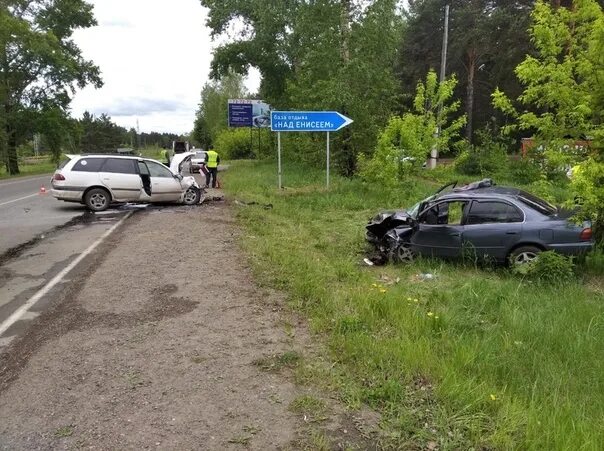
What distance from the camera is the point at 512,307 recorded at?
21.0ft

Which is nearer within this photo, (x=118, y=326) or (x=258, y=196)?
(x=118, y=326)

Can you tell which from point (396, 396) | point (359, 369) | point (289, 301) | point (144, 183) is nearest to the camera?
point (396, 396)

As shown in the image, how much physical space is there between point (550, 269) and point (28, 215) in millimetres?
12904

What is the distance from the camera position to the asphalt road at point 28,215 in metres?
10.6

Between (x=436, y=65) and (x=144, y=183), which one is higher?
(x=436, y=65)

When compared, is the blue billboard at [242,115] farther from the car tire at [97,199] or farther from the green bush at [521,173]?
the car tire at [97,199]

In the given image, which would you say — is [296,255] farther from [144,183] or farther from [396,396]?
[144,183]

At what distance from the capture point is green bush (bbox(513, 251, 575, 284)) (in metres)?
7.83

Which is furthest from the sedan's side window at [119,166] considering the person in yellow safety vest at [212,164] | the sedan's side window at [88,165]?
the person in yellow safety vest at [212,164]

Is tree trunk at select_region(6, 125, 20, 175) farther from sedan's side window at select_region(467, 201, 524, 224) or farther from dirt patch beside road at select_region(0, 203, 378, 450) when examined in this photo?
sedan's side window at select_region(467, 201, 524, 224)

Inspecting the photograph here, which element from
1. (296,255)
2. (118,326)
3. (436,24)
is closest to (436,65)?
(436,24)

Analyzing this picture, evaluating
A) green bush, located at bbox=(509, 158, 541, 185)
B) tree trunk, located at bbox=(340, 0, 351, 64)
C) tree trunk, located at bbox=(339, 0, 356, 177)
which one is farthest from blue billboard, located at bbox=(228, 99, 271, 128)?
green bush, located at bbox=(509, 158, 541, 185)

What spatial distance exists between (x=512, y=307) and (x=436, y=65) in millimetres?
37808

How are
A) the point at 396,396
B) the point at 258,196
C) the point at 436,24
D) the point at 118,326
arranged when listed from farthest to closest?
the point at 436,24
the point at 258,196
the point at 118,326
the point at 396,396
